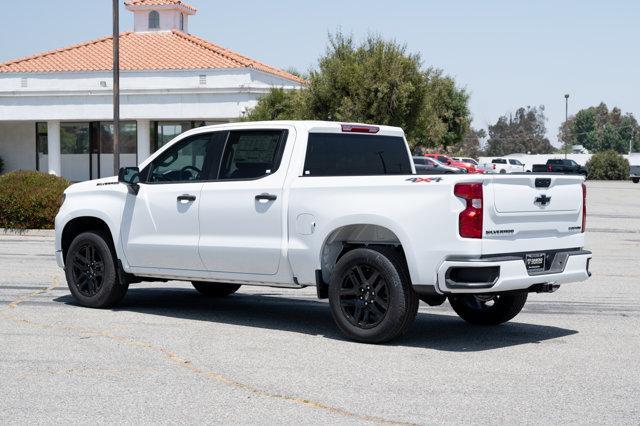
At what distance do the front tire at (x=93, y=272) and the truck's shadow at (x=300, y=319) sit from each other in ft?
0.98

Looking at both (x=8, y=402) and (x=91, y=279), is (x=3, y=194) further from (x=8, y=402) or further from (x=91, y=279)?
(x=8, y=402)

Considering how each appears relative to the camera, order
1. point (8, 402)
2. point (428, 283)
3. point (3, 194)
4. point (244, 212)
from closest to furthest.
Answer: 1. point (8, 402)
2. point (428, 283)
3. point (244, 212)
4. point (3, 194)

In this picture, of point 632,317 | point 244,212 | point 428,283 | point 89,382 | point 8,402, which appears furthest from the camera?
point 632,317

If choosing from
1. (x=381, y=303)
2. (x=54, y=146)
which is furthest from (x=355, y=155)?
(x=54, y=146)

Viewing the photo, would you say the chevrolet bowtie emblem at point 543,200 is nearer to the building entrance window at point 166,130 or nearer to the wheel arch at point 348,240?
the wheel arch at point 348,240

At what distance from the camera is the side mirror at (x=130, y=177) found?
34.2ft

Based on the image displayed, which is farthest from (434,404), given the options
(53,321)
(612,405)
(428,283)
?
(53,321)

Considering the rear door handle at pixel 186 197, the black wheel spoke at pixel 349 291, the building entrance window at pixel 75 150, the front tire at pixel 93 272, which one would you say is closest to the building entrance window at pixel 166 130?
the building entrance window at pixel 75 150

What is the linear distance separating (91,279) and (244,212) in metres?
2.35

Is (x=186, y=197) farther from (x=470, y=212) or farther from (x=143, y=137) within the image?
(x=143, y=137)

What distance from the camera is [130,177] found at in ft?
34.3

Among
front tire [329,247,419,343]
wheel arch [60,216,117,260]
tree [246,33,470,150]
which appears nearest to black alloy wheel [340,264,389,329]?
front tire [329,247,419,343]

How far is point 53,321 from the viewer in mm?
9930

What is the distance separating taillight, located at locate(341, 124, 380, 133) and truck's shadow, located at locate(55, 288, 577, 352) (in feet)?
6.54
